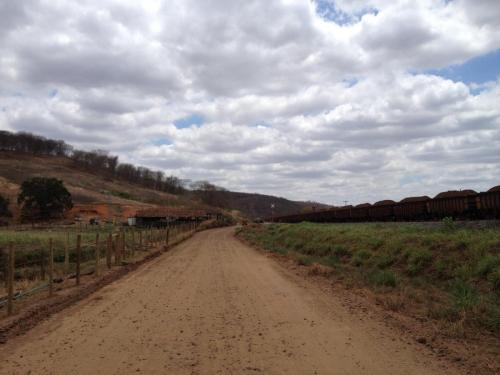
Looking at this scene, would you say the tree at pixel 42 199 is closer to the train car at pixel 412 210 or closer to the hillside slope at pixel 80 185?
the hillside slope at pixel 80 185

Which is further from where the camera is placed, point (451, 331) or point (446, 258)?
point (446, 258)

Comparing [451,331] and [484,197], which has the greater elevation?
[484,197]

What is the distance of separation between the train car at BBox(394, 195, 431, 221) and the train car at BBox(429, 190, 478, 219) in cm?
64

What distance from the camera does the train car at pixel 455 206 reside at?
74.6 feet

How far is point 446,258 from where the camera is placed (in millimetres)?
13195

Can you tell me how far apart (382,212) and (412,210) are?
4930 millimetres

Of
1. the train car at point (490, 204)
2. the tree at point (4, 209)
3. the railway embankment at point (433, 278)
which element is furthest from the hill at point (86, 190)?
the train car at point (490, 204)

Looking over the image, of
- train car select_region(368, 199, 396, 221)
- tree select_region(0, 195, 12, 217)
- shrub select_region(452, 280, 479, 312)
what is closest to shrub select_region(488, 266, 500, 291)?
shrub select_region(452, 280, 479, 312)

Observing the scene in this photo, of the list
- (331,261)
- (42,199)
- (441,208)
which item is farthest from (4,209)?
(441,208)

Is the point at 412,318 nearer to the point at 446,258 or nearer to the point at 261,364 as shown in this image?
the point at 261,364

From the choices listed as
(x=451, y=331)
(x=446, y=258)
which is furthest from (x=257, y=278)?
(x=451, y=331)

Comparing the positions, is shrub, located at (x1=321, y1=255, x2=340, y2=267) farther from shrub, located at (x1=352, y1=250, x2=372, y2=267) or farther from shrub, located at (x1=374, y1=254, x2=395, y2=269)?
shrub, located at (x1=374, y1=254, x2=395, y2=269)

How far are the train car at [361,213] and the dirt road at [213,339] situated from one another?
2631 cm

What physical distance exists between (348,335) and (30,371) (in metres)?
4.84
